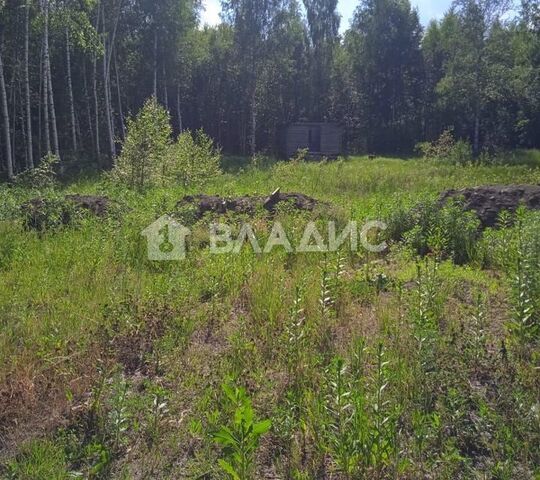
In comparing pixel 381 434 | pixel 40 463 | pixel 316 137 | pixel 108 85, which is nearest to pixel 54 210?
pixel 40 463

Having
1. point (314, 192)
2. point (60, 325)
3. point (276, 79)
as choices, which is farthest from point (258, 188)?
point (276, 79)

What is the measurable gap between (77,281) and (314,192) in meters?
6.55

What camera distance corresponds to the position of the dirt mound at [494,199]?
6.88 m

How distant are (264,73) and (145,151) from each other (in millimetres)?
19448

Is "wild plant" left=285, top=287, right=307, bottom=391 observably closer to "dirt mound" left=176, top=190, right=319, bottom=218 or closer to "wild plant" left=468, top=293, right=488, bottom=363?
"wild plant" left=468, top=293, right=488, bottom=363

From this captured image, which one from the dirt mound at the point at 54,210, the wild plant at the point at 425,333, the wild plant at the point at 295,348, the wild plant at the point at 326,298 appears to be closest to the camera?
the wild plant at the point at 425,333

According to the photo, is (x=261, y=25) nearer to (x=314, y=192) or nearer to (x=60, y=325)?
(x=314, y=192)

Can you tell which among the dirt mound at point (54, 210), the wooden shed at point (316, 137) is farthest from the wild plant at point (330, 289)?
the wooden shed at point (316, 137)

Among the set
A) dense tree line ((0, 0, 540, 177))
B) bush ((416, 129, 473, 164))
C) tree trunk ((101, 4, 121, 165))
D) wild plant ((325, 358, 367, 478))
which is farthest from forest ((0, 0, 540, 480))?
dense tree line ((0, 0, 540, 177))

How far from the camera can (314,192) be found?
1070cm

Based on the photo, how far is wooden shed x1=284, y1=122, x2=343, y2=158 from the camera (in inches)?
1169

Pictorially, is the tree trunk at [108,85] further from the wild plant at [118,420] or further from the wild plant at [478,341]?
the wild plant at [478,341]

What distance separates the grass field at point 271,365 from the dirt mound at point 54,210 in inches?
59.8

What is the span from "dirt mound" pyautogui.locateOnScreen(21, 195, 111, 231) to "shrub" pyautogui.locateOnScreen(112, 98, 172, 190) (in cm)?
379
